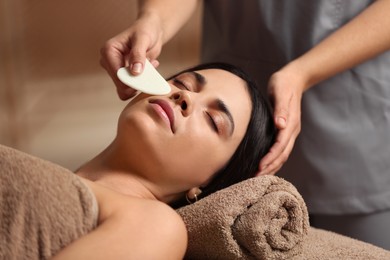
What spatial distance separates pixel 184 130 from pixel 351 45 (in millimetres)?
502


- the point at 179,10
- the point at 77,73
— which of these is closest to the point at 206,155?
the point at 179,10

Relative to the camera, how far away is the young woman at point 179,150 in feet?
3.73

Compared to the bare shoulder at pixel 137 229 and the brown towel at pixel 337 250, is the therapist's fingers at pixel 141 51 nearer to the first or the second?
the bare shoulder at pixel 137 229

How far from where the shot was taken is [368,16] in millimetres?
1555

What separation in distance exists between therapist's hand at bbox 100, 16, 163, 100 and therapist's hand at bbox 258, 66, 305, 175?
29 centimetres

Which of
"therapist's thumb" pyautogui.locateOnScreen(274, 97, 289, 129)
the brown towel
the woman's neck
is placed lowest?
the brown towel

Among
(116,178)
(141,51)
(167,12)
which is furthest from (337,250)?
(167,12)

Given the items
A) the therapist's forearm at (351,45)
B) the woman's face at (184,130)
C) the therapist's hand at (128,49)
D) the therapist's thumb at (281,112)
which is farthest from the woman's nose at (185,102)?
the therapist's forearm at (351,45)

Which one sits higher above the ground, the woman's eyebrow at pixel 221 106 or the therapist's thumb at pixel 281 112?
the woman's eyebrow at pixel 221 106

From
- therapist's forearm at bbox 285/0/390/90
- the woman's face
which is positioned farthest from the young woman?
therapist's forearm at bbox 285/0/390/90

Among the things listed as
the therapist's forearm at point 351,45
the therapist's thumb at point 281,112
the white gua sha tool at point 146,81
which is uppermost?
the white gua sha tool at point 146,81

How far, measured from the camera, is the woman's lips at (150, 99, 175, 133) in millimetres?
1293

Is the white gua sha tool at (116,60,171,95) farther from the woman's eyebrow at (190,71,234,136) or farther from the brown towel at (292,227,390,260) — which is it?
the brown towel at (292,227,390,260)

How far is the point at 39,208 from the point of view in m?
1.06
